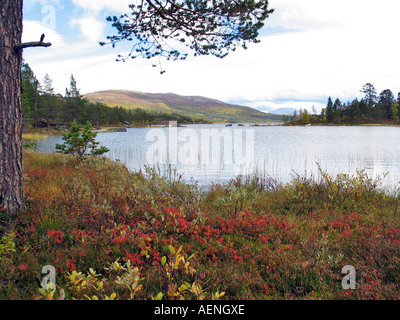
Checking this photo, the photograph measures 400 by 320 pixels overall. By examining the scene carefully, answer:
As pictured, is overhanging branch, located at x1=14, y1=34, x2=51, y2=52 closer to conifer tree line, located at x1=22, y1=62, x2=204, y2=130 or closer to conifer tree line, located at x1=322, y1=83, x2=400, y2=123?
conifer tree line, located at x1=22, y1=62, x2=204, y2=130

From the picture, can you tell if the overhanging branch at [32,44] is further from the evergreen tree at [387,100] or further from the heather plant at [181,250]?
the evergreen tree at [387,100]

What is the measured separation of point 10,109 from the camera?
5062mm

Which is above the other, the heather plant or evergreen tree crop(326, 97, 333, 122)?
evergreen tree crop(326, 97, 333, 122)

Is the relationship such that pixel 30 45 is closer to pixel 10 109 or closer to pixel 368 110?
pixel 10 109

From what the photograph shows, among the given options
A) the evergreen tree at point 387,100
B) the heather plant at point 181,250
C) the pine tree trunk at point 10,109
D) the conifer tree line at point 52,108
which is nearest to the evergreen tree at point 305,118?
the evergreen tree at point 387,100

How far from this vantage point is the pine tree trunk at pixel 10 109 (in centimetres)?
497

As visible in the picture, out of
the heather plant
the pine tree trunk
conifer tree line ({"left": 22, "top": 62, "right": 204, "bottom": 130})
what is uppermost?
conifer tree line ({"left": 22, "top": 62, "right": 204, "bottom": 130})

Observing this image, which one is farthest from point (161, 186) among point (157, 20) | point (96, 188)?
point (157, 20)

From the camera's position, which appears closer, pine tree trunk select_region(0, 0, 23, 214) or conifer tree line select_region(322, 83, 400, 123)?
pine tree trunk select_region(0, 0, 23, 214)

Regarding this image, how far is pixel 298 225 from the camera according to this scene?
5.73 m

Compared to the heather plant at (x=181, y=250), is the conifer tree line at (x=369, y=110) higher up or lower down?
higher up

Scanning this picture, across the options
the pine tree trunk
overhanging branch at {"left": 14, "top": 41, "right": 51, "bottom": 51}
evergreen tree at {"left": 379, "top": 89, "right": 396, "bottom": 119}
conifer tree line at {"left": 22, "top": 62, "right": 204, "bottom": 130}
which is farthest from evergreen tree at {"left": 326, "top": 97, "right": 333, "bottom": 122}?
the pine tree trunk

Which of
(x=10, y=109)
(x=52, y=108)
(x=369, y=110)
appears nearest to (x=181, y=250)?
(x=10, y=109)

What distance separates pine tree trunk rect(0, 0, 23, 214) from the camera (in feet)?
16.3
